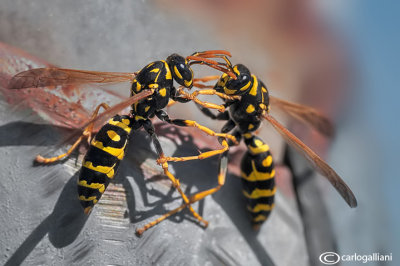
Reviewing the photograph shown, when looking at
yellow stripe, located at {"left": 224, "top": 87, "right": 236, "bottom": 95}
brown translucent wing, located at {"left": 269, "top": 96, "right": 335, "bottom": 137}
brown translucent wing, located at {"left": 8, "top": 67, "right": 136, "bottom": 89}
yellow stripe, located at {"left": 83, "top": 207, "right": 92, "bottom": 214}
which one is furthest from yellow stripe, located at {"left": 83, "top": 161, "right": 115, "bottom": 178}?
brown translucent wing, located at {"left": 269, "top": 96, "right": 335, "bottom": 137}

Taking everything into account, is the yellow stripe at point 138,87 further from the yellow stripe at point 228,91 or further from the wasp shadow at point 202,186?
the yellow stripe at point 228,91

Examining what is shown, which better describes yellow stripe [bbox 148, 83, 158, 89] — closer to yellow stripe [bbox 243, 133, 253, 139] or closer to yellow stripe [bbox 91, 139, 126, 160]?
yellow stripe [bbox 91, 139, 126, 160]

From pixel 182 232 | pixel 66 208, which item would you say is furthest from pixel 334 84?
pixel 66 208

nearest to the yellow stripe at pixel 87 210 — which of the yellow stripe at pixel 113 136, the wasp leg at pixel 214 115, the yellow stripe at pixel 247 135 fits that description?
the yellow stripe at pixel 113 136

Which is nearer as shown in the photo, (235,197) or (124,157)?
(124,157)

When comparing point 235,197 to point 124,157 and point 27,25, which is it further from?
point 27,25

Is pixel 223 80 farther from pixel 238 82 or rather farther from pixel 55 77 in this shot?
pixel 55 77
